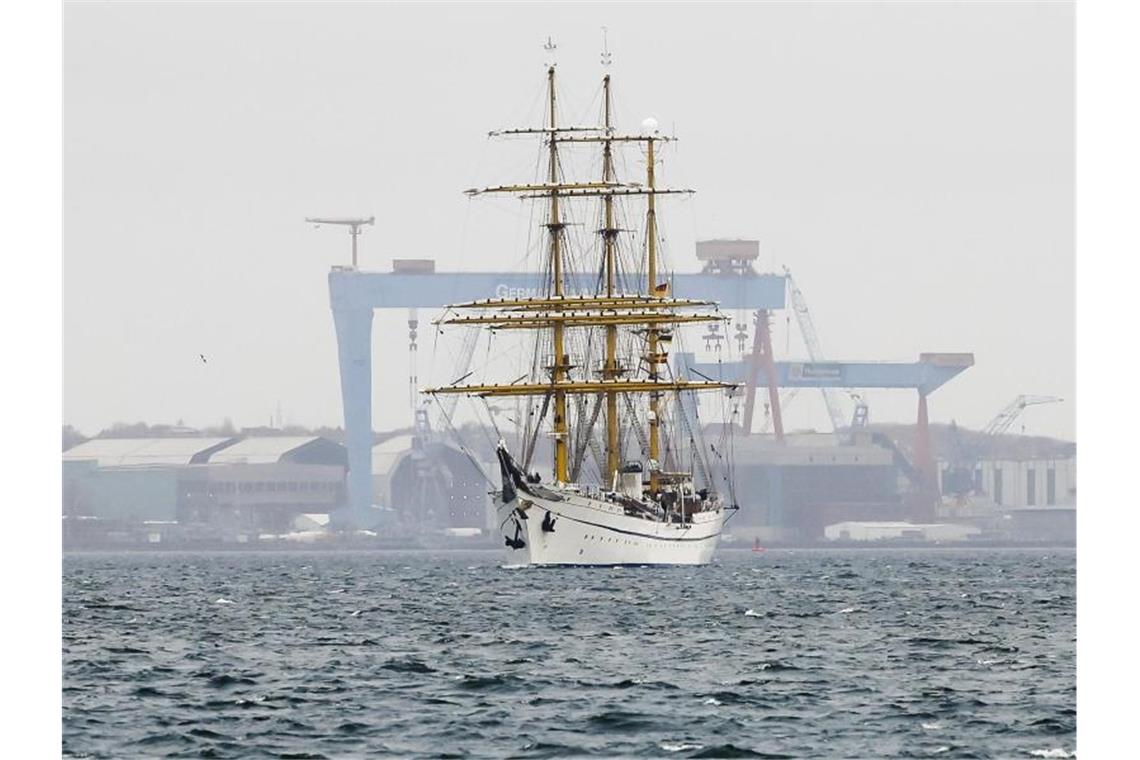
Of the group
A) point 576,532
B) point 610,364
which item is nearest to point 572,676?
point 576,532

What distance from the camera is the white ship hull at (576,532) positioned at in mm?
99750

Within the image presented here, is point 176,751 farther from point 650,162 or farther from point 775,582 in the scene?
point 650,162

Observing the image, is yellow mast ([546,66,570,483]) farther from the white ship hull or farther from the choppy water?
the choppy water

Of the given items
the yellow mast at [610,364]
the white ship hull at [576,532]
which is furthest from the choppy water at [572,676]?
the yellow mast at [610,364]

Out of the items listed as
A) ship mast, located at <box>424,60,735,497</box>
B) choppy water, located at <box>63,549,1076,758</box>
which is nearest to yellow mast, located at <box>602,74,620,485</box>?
ship mast, located at <box>424,60,735,497</box>

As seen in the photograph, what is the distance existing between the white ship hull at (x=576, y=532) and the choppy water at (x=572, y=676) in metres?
20.2

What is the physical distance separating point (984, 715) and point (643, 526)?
203 ft

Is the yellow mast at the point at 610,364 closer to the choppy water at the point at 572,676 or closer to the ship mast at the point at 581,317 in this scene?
the ship mast at the point at 581,317

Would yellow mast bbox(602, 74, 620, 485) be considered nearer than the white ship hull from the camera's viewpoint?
No

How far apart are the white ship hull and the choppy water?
20175 mm

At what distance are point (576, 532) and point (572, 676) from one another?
5278 cm

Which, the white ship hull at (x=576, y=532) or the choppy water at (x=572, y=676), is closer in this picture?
the choppy water at (x=572, y=676)

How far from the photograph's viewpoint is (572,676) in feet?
154

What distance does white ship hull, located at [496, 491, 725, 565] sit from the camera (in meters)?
99.8
